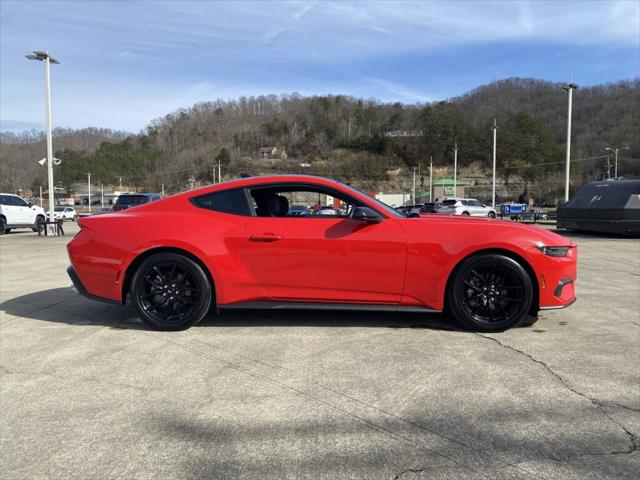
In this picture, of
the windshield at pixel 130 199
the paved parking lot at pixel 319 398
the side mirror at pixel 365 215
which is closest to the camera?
the paved parking lot at pixel 319 398

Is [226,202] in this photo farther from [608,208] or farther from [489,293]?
[608,208]

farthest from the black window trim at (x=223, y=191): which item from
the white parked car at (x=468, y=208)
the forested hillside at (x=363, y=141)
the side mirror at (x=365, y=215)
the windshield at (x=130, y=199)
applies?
the forested hillside at (x=363, y=141)

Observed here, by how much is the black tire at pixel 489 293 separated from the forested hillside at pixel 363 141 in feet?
284

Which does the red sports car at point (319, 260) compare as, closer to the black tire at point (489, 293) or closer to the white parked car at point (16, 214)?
the black tire at point (489, 293)

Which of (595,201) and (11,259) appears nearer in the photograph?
(11,259)

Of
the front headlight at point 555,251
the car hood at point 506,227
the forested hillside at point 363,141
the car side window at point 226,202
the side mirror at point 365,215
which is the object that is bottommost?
the front headlight at point 555,251

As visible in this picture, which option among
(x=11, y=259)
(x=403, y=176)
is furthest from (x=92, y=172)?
(x=11, y=259)

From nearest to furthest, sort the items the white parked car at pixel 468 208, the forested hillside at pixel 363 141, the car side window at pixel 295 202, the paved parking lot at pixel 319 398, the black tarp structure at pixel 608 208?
the paved parking lot at pixel 319 398, the car side window at pixel 295 202, the black tarp structure at pixel 608 208, the white parked car at pixel 468 208, the forested hillside at pixel 363 141

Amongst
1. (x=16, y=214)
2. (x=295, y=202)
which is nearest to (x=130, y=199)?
(x=16, y=214)

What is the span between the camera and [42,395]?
10.3ft

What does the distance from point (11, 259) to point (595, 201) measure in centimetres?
1715

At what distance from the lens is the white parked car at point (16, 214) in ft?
64.5

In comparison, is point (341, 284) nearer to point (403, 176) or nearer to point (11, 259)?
point (11, 259)

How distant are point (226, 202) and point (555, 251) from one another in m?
3.11
